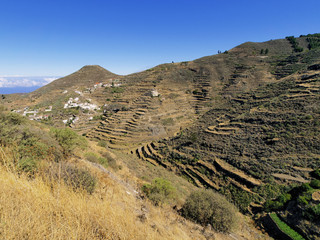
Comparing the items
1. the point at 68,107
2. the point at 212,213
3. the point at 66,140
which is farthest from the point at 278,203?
the point at 68,107

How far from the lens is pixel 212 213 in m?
7.02

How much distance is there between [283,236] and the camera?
27.6 ft

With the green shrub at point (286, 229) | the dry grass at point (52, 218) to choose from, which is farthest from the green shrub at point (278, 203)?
the dry grass at point (52, 218)

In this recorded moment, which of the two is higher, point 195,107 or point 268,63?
point 268,63

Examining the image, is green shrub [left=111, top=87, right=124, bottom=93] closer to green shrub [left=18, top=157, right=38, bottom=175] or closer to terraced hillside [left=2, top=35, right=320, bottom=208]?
terraced hillside [left=2, top=35, right=320, bottom=208]

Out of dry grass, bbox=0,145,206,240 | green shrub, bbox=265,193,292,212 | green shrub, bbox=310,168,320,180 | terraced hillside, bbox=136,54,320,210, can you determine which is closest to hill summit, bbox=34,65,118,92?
terraced hillside, bbox=136,54,320,210

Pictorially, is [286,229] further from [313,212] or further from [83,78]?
[83,78]

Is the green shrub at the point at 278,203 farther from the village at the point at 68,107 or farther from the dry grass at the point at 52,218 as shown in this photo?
the village at the point at 68,107

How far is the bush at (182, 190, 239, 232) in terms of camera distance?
6.64 meters

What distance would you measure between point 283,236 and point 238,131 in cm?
1135

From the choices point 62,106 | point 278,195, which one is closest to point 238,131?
point 278,195

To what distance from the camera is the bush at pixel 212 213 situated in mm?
6644

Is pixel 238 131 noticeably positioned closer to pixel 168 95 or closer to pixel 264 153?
pixel 264 153

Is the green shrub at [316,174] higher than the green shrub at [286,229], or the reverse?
the green shrub at [316,174]
